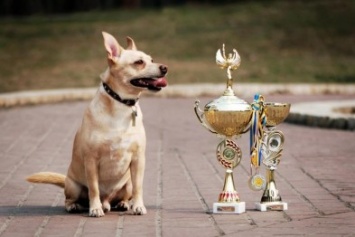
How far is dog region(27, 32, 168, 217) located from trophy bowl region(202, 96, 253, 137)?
0.45 metres

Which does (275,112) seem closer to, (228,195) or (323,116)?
(228,195)

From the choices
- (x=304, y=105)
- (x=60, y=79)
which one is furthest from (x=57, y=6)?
(x=304, y=105)

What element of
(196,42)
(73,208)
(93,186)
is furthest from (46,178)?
A: (196,42)

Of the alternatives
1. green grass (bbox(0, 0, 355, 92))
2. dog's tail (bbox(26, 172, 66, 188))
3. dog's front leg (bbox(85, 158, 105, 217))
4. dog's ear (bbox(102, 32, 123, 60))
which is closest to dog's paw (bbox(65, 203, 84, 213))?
dog's front leg (bbox(85, 158, 105, 217))

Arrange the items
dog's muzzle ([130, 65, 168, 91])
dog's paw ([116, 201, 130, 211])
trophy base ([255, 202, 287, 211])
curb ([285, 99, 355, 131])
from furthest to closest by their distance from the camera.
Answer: curb ([285, 99, 355, 131]), dog's paw ([116, 201, 130, 211]), trophy base ([255, 202, 287, 211]), dog's muzzle ([130, 65, 168, 91])

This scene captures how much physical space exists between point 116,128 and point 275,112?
121 centimetres

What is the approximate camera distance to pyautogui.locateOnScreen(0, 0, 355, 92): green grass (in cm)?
2348

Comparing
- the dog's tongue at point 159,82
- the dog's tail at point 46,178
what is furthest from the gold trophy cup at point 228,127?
the dog's tail at point 46,178

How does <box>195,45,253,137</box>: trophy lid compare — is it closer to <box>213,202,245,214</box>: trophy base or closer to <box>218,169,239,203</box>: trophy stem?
<box>218,169,239,203</box>: trophy stem

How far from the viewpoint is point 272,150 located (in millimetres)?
8898

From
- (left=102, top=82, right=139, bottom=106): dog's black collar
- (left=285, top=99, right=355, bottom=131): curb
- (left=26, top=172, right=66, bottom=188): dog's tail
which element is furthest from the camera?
(left=285, top=99, right=355, bottom=131): curb

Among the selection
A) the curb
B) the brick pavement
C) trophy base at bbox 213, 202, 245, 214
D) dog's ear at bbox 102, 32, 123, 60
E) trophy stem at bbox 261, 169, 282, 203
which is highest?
dog's ear at bbox 102, 32, 123, 60

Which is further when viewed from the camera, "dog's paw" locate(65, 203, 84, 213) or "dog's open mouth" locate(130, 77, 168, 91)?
"dog's paw" locate(65, 203, 84, 213)

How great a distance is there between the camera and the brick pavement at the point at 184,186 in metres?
8.06
